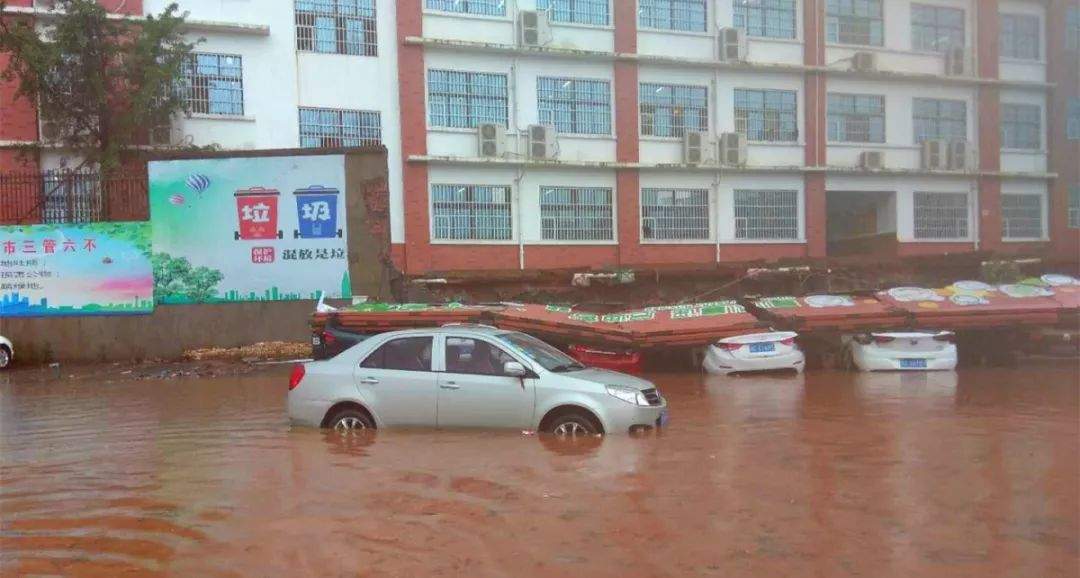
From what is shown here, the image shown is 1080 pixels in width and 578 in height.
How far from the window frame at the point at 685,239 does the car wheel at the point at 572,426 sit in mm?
18582

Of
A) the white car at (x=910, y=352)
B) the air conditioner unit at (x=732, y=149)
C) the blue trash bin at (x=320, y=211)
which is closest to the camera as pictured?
the white car at (x=910, y=352)

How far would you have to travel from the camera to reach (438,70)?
2475 centimetres

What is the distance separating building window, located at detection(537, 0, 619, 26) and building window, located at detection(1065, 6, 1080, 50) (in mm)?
12018

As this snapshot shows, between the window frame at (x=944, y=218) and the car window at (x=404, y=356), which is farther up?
the window frame at (x=944, y=218)

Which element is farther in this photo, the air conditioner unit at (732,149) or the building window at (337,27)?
the air conditioner unit at (732,149)

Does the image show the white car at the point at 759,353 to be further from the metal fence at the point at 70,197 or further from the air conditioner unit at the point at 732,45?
the air conditioner unit at the point at 732,45

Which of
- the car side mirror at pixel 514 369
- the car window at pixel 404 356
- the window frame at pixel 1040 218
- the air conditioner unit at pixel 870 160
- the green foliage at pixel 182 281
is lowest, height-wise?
the car side mirror at pixel 514 369

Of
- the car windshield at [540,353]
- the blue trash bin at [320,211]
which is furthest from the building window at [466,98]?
the car windshield at [540,353]

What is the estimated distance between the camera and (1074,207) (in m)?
28.9

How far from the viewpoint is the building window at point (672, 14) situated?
26.7 meters

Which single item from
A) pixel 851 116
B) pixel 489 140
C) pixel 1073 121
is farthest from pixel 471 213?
pixel 1073 121

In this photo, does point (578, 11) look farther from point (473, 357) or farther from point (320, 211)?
point (473, 357)

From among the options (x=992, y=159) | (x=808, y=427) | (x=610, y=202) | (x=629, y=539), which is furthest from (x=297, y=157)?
(x=992, y=159)

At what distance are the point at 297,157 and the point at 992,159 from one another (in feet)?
74.6
